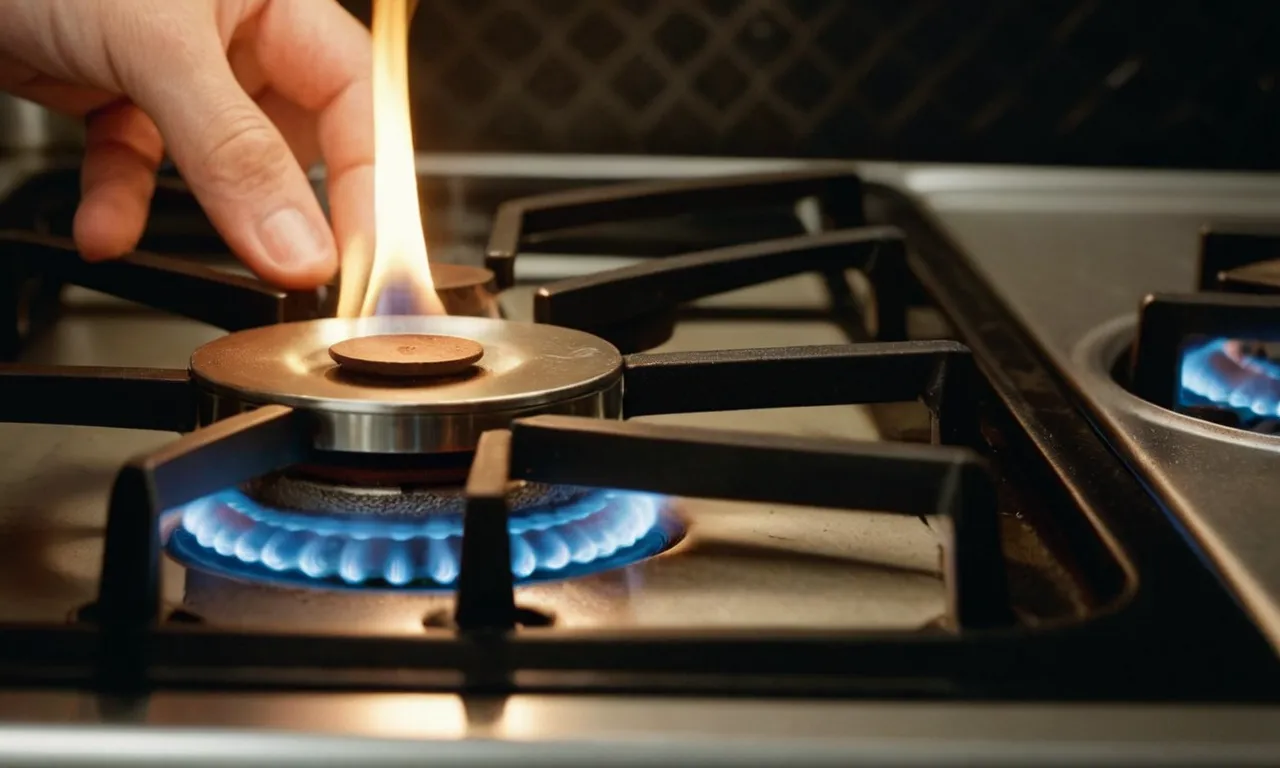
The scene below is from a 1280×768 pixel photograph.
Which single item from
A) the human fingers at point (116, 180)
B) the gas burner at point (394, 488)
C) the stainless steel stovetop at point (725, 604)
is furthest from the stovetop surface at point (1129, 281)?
the human fingers at point (116, 180)

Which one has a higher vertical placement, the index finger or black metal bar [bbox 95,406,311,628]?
the index finger

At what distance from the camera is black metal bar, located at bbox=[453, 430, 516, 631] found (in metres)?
0.39

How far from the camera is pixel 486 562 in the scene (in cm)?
40

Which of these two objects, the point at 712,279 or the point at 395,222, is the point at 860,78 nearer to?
the point at 712,279

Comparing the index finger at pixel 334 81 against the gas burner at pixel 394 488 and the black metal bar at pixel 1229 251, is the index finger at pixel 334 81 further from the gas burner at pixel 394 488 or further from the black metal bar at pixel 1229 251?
the black metal bar at pixel 1229 251

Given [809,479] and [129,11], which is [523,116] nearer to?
[129,11]

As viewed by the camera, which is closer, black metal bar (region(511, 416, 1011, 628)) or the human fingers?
black metal bar (region(511, 416, 1011, 628))

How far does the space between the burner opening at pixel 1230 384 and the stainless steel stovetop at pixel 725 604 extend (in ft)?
0.12

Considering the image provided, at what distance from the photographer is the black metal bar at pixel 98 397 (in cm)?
51

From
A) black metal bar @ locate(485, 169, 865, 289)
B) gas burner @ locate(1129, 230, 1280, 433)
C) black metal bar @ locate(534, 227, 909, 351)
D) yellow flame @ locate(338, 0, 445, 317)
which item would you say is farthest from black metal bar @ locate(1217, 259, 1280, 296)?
yellow flame @ locate(338, 0, 445, 317)

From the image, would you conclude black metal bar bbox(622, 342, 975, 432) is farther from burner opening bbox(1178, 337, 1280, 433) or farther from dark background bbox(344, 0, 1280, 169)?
dark background bbox(344, 0, 1280, 169)

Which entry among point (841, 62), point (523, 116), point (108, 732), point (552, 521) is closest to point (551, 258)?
point (523, 116)

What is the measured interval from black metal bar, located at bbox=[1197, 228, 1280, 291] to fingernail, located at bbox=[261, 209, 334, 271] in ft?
1.39

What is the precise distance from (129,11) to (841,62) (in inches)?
20.5
